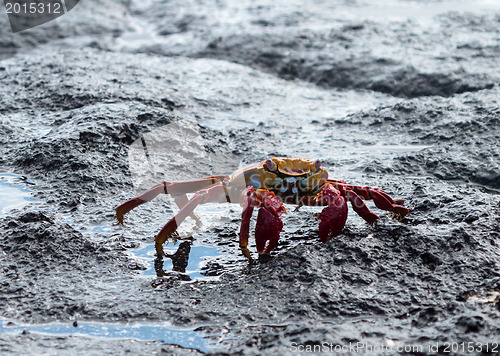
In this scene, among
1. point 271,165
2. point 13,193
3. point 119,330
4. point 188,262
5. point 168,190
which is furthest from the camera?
point 13,193

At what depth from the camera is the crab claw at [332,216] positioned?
313cm

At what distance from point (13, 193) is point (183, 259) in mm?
1553

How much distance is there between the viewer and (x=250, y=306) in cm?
273

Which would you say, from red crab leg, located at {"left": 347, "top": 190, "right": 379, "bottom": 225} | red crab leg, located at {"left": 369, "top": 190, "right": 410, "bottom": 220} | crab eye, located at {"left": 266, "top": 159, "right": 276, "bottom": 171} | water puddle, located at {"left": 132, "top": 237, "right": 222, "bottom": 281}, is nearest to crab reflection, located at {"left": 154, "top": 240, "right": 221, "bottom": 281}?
water puddle, located at {"left": 132, "top": 237, "right": 222, "bottom": 281}

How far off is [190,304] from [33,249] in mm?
1088

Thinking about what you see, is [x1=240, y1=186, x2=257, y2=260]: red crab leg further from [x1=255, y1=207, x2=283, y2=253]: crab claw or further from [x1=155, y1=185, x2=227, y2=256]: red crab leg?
[x1=155, y1=185, x2=227, y2=256]: red crab leg

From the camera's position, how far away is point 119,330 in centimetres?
264

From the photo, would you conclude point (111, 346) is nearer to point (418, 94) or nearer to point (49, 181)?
point (49, 181)

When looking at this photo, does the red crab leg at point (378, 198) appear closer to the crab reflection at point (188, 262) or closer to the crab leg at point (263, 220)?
the crab leg at point (263, 220)

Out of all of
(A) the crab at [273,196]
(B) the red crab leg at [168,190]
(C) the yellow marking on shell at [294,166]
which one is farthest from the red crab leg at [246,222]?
(B) the red crab leg at [168,190]

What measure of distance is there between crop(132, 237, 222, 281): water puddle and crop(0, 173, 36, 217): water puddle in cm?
107

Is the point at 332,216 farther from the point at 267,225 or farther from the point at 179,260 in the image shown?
the point at 179,260

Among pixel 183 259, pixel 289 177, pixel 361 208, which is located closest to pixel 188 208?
pixel 183 259

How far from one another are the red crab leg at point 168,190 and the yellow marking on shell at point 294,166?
437mm
